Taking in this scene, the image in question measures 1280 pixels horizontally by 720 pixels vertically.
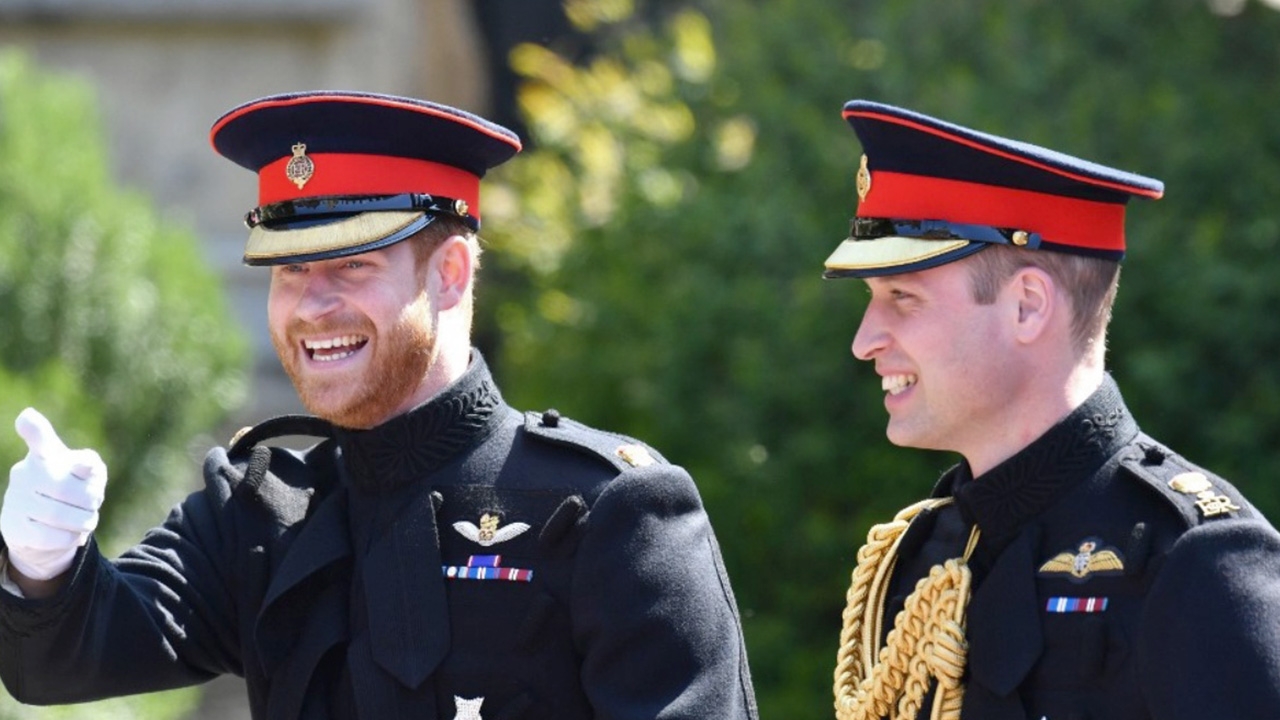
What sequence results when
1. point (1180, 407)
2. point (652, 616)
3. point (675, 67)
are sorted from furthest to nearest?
1. point (675, 67)
2. point (1180, 407)
3. point (652, 616)

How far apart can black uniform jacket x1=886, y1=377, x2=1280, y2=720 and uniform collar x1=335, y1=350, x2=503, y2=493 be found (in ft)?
2.83

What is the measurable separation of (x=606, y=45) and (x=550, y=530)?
6649 millimetres

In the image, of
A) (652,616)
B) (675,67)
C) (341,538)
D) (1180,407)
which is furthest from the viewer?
(675,67)

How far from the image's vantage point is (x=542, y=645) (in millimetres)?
3781

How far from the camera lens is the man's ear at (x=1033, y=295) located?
3.62 m

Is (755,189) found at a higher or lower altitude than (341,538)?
higher

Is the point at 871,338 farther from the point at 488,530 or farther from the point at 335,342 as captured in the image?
the point at 335,342

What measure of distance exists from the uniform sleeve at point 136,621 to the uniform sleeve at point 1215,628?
1.63 meters

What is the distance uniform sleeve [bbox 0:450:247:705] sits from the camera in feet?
12.3

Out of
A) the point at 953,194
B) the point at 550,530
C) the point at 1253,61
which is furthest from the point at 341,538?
the point at 1253,61

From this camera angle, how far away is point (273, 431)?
13.8 feet

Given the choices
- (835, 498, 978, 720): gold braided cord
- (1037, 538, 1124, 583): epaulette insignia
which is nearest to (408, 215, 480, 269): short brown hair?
(835, 498, 978, 720): gold braided cord

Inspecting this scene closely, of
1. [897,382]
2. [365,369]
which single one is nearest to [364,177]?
[365,369]

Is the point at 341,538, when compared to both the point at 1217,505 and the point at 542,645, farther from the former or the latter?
the point at 1217,505
